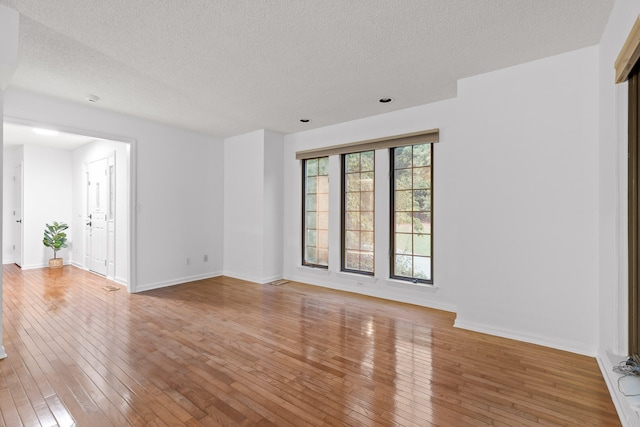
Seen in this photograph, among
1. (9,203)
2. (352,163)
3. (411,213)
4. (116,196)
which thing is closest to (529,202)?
(411,213)

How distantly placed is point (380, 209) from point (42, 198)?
722 cm

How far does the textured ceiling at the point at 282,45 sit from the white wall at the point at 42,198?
4033 mm

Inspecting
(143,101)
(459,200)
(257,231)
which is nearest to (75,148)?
(143,101)

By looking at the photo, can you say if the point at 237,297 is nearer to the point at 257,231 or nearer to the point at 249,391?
the point at 257,231

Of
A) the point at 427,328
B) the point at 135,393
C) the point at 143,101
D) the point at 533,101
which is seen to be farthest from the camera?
the point at 143,101

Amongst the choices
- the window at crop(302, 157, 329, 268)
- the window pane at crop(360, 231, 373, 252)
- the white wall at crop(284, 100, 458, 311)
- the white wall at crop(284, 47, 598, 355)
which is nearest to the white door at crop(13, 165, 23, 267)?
the white wall at crop(284, 100, 458, 311)

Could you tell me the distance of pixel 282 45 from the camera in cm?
264

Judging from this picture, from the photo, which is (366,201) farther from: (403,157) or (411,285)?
(411,285)

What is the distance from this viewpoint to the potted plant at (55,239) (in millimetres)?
6367

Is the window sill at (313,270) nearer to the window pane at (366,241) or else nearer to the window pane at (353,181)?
the window pane at (366,241)

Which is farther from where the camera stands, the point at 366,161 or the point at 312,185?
the point at 312,185

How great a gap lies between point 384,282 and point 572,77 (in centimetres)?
306

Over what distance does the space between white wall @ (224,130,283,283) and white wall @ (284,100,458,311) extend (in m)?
0.21

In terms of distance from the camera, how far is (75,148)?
686cm
